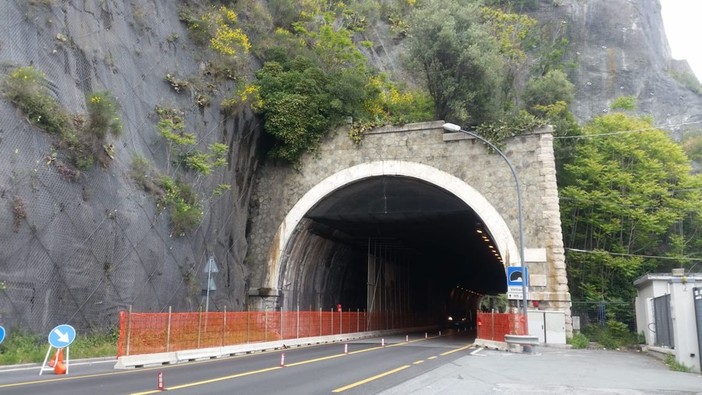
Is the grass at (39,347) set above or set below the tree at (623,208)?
below

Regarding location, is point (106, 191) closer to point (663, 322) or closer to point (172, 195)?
point (172, 195)

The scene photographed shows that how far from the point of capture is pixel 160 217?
66.1ft

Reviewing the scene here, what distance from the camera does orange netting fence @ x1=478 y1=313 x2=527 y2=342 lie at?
844 inches

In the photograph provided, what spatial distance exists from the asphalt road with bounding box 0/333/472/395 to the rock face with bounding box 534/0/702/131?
138 feet

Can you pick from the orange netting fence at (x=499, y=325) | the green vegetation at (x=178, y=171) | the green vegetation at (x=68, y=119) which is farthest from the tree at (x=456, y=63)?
the green vegetation at (x=68, y=119)

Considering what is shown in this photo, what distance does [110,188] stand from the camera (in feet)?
59.3

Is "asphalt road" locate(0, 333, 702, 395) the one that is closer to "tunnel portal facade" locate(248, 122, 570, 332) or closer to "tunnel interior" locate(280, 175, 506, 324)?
"tunnel portal facade" locate(248, 122, 570, 332)

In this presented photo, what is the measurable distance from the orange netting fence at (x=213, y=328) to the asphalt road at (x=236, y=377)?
2.97 ft

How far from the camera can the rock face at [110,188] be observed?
15.1 m

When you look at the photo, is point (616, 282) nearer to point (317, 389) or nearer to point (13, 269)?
point (317, 389)

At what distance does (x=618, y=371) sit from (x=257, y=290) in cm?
1685

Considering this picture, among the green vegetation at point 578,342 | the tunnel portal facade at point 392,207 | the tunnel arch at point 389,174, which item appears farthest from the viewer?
the tunnel arch at point 389,174

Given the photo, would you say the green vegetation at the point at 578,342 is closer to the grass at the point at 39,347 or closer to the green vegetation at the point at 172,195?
the green vegetation at the point at 172,195

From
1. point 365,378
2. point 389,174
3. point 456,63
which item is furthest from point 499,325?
point 365,378
